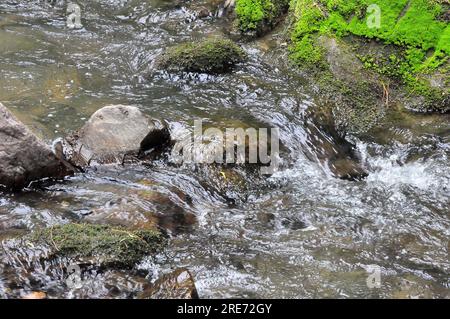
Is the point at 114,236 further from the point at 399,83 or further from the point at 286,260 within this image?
the point at 399,83

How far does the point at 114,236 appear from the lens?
486cm

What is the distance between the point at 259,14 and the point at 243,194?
4970mm

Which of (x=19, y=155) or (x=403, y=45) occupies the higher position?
(x=403, y=45)

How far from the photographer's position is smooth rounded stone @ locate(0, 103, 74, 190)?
18.2ft

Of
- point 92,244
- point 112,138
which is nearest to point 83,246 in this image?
point 92,244

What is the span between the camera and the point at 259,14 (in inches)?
389

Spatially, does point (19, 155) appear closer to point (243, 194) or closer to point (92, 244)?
point (92, 244)

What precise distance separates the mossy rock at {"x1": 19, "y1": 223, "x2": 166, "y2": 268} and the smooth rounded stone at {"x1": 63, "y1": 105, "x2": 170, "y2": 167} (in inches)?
63.0

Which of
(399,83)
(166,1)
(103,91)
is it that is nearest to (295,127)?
(399,83)

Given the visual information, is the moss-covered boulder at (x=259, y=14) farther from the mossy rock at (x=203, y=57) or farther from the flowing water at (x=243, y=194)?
the mossy rock at (x=203, y=57)

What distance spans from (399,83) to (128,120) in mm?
4413

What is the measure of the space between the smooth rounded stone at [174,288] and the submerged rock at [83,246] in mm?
443

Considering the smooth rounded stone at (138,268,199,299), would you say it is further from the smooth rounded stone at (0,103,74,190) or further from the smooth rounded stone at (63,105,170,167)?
the smooth rounded stone at (63,105,170,167)

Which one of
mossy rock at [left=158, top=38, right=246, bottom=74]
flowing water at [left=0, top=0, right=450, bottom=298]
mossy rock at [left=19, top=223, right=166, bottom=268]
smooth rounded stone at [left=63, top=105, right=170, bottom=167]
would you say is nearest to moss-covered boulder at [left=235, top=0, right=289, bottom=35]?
flowing water at [left=0, top=0, right=450, bottom=298]
